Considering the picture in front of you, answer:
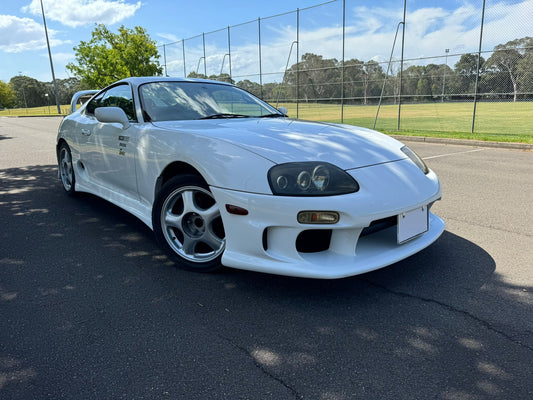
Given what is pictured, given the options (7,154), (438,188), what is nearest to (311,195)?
(438,188)

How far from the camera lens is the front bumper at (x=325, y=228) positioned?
2.21 meters

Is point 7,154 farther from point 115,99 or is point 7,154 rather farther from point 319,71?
point 319,71

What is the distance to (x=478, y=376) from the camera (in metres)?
1.73

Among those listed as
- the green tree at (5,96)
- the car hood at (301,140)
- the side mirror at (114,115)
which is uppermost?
the green tree at (5,96)

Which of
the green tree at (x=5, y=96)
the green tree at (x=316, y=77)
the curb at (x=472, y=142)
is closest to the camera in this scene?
the curb at (x=472, y=142)

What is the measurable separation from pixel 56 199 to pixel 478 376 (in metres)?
4.80

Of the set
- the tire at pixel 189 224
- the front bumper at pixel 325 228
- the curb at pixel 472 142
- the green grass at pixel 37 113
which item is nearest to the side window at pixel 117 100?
the tire at pixel 189 224

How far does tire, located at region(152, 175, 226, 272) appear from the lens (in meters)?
2.65

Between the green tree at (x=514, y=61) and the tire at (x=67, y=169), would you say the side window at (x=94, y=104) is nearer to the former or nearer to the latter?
the tire at (x=67, y=169)

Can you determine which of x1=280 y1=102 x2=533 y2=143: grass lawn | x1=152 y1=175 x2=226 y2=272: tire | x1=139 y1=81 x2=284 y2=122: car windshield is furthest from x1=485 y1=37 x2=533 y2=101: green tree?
x1=152 y1=175 x2=226 y2=272: tire

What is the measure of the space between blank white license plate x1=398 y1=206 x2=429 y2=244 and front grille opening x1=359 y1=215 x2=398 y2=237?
0.15 feet

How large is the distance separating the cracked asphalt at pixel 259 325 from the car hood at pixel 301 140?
809 mm

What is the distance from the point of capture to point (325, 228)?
2.22 meters

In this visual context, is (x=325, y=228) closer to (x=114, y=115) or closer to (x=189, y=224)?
(x=189, y=224)
